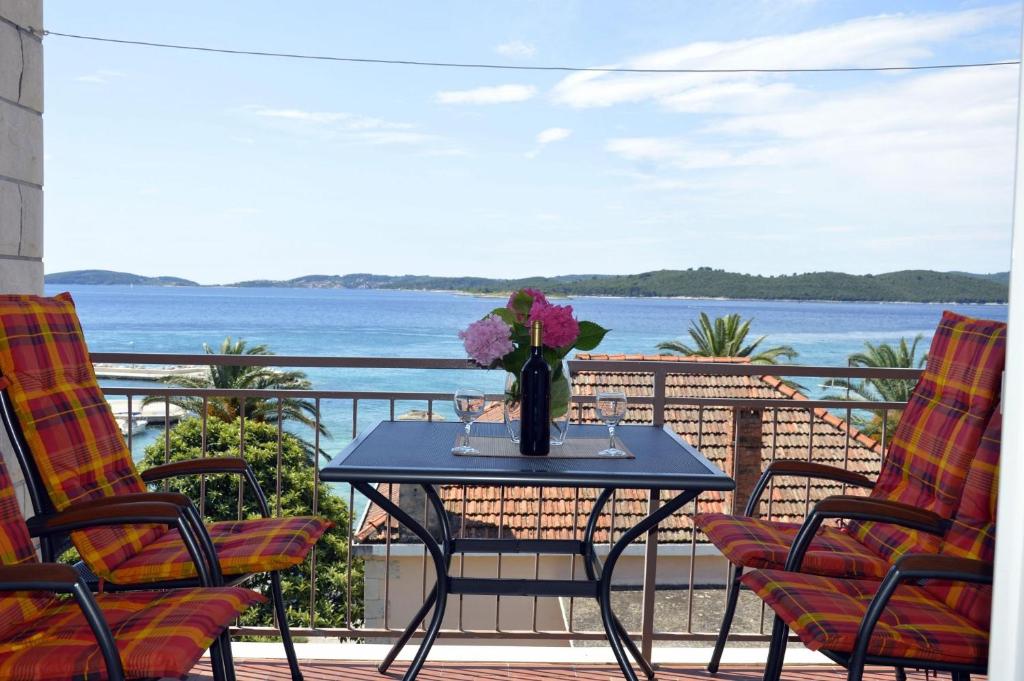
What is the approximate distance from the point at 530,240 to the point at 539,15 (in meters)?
9.58

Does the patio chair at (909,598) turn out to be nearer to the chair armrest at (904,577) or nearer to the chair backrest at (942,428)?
the chair armrest at (904,577)

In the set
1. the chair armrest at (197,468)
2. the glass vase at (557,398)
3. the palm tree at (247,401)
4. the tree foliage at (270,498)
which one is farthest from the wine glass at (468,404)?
the palm tree at (247,401)

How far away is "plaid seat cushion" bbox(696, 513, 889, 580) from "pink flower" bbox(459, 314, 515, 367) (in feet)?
2.90

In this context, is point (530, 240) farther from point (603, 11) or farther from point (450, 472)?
point (450, 472)

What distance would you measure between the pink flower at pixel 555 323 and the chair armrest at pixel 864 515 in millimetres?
815

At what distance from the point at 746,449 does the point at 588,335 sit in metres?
8.35

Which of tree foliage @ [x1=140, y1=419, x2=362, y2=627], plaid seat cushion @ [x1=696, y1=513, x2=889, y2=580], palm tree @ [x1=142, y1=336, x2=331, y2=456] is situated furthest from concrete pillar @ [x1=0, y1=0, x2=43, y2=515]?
palm tree @ [x1=142, y1=336, x2=331, y2=456]

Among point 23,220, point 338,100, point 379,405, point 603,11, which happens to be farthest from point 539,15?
point 23,220

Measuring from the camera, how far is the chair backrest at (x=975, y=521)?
203cm

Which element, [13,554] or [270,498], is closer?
[13,554]

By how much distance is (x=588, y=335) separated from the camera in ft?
8.63

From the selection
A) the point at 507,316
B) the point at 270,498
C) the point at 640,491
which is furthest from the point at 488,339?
the point at 270,498

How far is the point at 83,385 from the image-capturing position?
2539 millimetres

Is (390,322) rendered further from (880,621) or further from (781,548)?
(880,621)
